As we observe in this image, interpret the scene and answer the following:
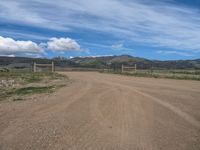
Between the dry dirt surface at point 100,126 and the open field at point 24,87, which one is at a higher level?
the open field at point 24,87

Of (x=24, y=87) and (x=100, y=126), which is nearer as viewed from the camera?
(x=100, y=126)

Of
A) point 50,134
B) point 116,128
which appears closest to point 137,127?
point 116,128

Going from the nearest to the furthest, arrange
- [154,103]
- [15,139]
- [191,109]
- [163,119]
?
[15,139]
[163,119]
[191,109]
[154,103]

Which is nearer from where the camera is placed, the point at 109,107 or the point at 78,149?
the point at 78,149

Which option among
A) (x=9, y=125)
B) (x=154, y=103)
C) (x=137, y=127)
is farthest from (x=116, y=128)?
(x=154, y=103)

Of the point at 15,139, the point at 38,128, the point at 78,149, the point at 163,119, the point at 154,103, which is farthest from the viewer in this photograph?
the point at 154,103

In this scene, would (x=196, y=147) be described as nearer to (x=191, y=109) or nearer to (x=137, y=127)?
(x=137, y=127)

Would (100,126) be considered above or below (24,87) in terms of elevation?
below

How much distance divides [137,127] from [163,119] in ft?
5.05

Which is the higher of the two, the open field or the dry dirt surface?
the open field

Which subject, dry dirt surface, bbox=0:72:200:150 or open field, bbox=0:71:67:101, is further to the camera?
open field, bbox=0:71:67:101

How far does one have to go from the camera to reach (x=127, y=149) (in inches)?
248

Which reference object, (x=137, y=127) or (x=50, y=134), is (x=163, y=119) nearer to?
(x=137, y=127)

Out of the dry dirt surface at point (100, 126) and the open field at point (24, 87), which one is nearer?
the dry dirt surface at point (100, 126)
